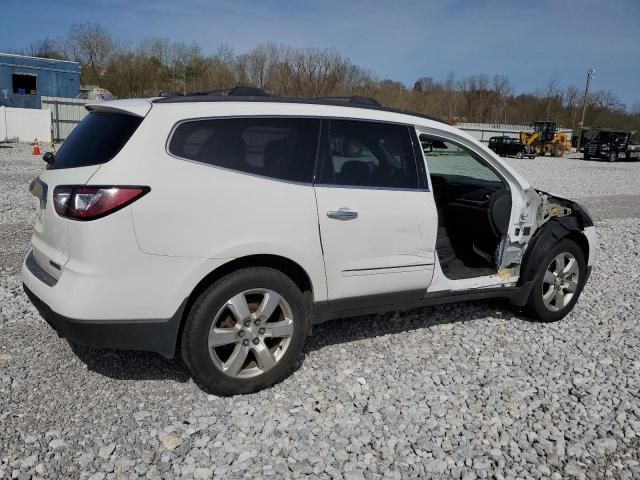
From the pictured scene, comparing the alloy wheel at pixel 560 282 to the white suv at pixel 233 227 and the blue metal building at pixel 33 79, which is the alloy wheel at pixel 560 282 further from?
the blue metal building at pixel 33 79

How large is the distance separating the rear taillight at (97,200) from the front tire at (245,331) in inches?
26.4

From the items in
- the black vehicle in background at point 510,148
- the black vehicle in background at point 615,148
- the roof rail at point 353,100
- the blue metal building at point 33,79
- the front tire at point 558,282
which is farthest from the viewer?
the black vehicle in background at point 615,148

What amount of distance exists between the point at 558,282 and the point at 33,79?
124 feet

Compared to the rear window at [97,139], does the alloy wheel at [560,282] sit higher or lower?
lower

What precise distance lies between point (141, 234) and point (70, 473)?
1211 mm

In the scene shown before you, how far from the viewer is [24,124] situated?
25875mm

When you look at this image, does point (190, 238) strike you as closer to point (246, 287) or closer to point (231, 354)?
point (246, 287)

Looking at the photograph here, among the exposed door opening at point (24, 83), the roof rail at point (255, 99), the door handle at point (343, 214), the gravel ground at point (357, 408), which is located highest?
the exposed door opening at point (24, 83)

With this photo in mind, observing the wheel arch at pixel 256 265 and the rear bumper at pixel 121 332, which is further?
the wheel arch at pixel 256 265

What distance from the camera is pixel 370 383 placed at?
364 cm

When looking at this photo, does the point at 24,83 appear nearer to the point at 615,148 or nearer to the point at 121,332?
the point at 121,332

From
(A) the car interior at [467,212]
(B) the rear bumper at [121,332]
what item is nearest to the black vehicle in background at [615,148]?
(A) the car interior at [467,212]

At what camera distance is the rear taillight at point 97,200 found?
2.82m

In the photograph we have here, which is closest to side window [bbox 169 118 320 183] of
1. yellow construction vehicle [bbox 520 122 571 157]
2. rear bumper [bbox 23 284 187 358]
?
rear bumper [bbox 23 284 187 358]
